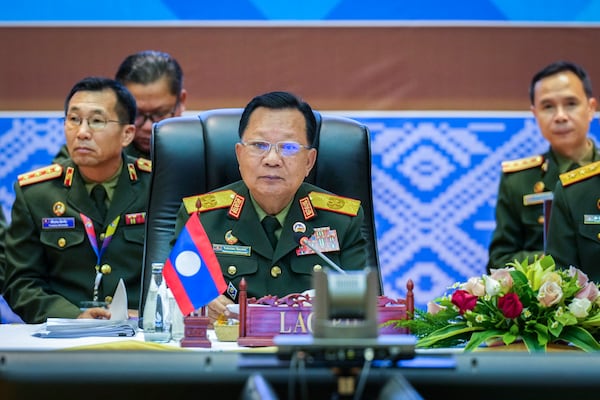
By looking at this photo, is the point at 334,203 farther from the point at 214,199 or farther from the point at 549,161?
the point at 549,161

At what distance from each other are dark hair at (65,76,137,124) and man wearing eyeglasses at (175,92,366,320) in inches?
29.3

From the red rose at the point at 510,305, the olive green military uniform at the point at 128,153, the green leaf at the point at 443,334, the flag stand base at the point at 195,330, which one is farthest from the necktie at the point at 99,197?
the red rose at the point at 510,305

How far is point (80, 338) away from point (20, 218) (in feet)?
4.52

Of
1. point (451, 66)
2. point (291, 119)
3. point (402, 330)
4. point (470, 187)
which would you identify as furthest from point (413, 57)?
point (402, 330)

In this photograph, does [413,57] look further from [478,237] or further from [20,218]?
[20,218]

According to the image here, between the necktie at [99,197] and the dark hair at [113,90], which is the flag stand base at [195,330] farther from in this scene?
the dark hair at [113,90]

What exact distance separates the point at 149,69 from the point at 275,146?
1365 mm

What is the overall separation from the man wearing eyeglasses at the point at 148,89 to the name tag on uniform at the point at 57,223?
2.22 ft

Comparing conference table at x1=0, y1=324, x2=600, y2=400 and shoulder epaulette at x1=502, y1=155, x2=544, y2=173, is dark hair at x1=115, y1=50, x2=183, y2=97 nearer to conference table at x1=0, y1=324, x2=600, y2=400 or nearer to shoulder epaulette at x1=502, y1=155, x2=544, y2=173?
shoulder epaulette at x1=502, y1=155, x2=544, y2=173

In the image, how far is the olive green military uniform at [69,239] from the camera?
11.9ft

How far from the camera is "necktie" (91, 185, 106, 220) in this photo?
3.78 m

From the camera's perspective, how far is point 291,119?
3.22 m

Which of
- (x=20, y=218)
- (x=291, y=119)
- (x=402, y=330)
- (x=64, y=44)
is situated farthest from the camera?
(x=64, y=44)

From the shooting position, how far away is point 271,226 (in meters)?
3.27
